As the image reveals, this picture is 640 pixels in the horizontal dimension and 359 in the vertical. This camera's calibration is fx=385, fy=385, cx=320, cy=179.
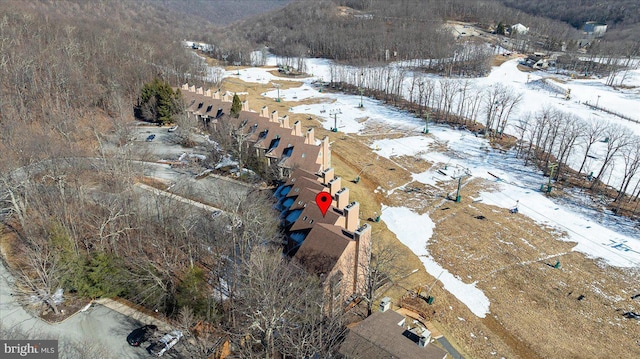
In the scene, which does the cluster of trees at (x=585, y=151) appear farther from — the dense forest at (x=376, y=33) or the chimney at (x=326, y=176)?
the dense forest at (x=376, y=33)

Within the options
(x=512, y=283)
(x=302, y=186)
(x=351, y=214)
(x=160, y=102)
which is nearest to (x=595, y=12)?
(x=512, y=283)

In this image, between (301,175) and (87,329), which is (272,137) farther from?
(87,329)

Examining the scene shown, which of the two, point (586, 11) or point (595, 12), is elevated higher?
point (586, 11)

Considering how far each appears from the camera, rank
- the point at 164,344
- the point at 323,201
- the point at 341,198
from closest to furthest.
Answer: the point at 164,344, the point at 323,201, the point at 341,198

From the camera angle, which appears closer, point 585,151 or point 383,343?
point 383,343

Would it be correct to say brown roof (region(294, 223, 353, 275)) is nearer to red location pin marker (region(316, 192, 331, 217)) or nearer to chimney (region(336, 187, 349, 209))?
red location pin marker (region(316, 192, 331, 217))

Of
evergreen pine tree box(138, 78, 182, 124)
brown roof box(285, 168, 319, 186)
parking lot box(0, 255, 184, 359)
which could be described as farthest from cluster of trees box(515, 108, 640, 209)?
evergreen pine tree box(138, 78, 182, 124)

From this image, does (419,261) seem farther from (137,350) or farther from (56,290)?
(56,290)

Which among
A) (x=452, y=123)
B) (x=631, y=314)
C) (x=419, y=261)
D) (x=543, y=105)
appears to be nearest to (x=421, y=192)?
(x=419, y=261)
